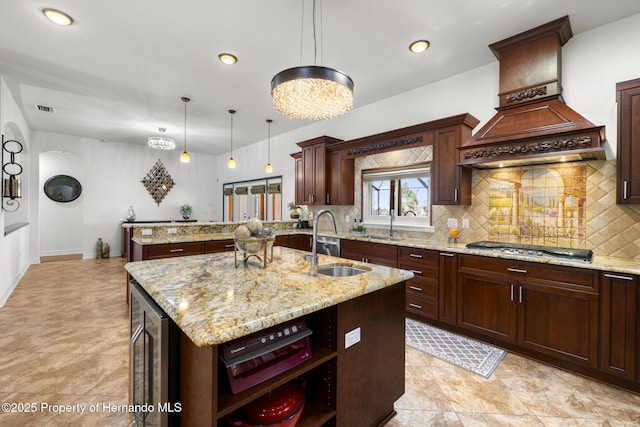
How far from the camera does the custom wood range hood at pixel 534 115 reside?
237 cm

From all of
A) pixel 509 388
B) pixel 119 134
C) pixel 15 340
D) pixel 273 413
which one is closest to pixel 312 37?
pixel 273 413

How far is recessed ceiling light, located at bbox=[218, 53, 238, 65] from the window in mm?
2408

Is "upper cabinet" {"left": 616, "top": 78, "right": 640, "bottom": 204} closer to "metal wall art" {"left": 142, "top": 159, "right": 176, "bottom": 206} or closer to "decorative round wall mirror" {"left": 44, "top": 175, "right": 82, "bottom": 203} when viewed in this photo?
"metal wall art" {"left": 142, "top": 159, "right": 176, "bottom": 206}

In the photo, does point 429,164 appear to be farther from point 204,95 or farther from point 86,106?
point 86,106

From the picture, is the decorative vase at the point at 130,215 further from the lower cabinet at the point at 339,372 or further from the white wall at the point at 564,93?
the lower cabinet at the point at 339,372

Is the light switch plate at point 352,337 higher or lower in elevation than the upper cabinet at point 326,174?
lower

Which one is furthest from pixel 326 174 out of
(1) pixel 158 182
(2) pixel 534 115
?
(1) pixel 158 182

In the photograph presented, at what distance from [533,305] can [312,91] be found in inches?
100.0

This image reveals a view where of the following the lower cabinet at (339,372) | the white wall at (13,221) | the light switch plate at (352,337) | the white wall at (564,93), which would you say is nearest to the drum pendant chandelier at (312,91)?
the lower cabinet at (339,372)

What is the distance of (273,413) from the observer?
1223 millimetres

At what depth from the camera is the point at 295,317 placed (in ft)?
3.77

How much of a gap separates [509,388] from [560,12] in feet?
10.2

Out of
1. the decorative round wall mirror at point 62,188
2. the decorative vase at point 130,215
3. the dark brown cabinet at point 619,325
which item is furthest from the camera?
the decorative vase at point 130,215

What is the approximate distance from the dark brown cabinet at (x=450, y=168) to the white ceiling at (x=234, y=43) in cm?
79
